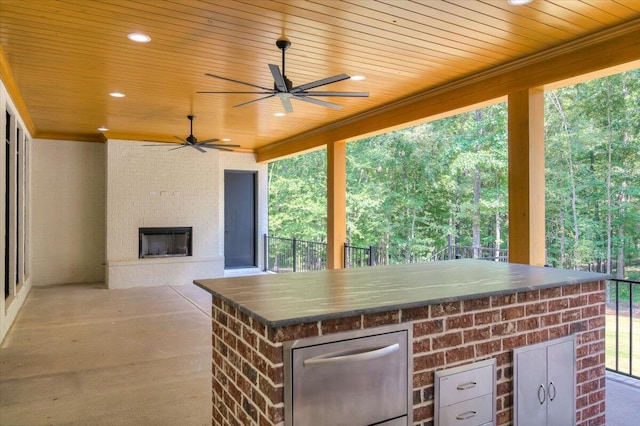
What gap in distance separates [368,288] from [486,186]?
1055cm

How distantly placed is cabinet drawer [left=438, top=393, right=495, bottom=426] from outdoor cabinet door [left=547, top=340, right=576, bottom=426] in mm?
424

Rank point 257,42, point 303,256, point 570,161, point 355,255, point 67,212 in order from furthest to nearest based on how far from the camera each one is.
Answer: point 570,161, point 303,256, point 67,212, point 355,255, point 257,42

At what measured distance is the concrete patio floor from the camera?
2.80 metres

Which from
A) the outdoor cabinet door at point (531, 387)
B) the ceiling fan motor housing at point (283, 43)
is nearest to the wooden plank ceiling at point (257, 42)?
the ceiling fan motor housing at point (283, 43)

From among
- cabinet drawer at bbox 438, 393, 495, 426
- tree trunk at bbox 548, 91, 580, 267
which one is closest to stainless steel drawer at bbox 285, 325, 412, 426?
cabinet drawer at bbox 438, 393, 495, 426

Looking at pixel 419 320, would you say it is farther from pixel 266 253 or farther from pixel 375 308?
pixel 266 253

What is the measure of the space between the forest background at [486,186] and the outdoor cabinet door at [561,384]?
671 cm

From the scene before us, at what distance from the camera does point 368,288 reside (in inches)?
81.0

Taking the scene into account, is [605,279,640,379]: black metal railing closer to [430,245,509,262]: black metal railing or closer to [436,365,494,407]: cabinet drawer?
[430,245,509,262]: black metal railing

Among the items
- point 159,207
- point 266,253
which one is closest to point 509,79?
point 159,207

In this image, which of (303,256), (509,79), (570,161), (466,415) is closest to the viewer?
(466,415)

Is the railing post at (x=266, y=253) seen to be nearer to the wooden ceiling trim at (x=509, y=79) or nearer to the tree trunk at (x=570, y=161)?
the wooden ceiling trim at (x=509, y=79)

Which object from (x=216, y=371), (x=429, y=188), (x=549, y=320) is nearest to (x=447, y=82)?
(x=549, y=320)

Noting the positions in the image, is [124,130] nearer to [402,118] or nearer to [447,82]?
[402,118]
